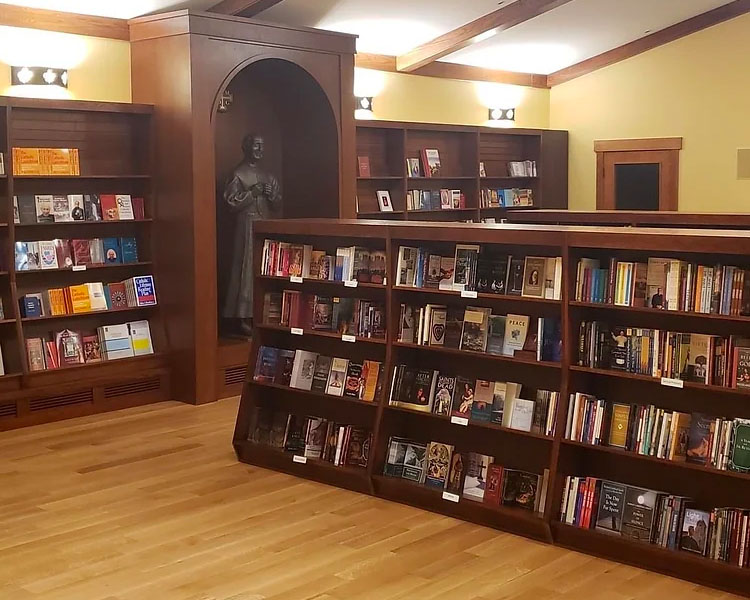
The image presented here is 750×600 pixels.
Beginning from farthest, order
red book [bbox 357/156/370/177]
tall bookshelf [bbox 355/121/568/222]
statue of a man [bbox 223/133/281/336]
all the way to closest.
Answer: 1. tall bookshelf [bbox 355/121/568/222]
2. red book [bbox 357/156/370/177]
3. statue of a man [bbox 223/133/281/336]

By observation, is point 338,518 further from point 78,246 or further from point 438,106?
point 438,106

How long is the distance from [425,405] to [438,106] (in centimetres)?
611

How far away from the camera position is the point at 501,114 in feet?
37.4

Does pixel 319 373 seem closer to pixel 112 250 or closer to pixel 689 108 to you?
pixel 112 250

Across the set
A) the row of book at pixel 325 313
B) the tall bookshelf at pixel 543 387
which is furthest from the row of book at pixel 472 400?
the row of book at pixel 325 313

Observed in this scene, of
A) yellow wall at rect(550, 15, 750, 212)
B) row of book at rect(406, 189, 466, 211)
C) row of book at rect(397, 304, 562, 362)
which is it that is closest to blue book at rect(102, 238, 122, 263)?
row of book at rect(397, 304, 562, 362)

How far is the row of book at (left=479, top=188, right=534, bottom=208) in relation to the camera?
10969 mm

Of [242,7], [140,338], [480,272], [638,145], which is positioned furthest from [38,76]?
[638,145]

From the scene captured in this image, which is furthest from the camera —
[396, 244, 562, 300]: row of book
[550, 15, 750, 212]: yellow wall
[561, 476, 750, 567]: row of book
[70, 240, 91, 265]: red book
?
[550, 15, 750, 212]: yellow wall

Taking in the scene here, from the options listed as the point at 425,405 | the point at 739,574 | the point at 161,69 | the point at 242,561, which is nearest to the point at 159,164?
the point at 161,69

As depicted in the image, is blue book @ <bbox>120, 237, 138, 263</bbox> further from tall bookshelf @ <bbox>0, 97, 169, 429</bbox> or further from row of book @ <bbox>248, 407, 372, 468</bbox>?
row of book @ <bbox>248, 407, 372, 468</bbox>

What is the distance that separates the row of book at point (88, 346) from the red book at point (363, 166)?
8.86 feet

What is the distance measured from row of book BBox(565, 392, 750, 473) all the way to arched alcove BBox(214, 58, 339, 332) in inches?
169

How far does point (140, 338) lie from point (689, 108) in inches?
256
